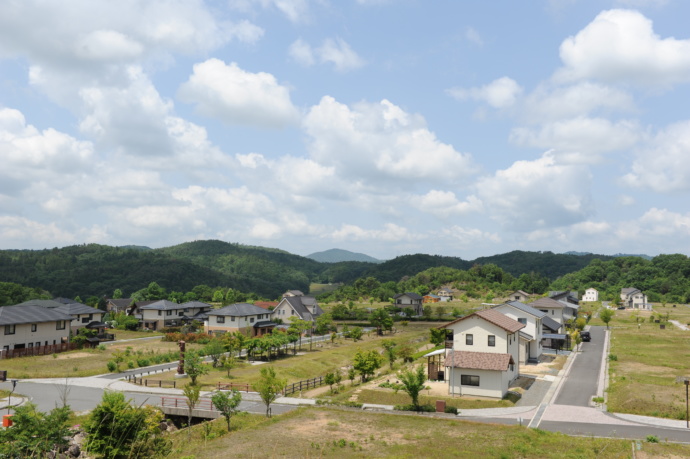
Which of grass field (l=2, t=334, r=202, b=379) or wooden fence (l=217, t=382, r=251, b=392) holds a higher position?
wooden fence (l=217, t=382, r=251, b=392)

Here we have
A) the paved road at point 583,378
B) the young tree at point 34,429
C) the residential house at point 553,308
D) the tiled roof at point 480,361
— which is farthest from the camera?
the residential house at point 553,308

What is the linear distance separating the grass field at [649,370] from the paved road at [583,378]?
4.93ft

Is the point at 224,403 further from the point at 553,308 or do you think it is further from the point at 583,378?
the point at 553,308

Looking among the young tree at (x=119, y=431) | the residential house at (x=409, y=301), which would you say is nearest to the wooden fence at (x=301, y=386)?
the young tree at (x=119, y=431)

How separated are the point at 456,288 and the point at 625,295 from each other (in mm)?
53263

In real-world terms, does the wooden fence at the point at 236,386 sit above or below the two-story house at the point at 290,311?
below

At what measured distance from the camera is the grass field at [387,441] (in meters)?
24.1

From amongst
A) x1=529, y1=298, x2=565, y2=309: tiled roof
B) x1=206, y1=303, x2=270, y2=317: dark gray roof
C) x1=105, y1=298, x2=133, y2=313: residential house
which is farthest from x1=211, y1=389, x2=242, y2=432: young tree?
x1=105, y1=298, x2=133, y2=313: residential house

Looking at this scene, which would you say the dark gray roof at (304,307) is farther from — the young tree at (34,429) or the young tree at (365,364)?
the young tree at (34,429)

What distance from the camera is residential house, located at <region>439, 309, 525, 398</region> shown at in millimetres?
38562

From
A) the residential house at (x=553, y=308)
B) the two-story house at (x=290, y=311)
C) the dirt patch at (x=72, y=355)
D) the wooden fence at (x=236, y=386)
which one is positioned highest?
the residential house at (x=553, y=308)

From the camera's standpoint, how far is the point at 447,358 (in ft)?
137

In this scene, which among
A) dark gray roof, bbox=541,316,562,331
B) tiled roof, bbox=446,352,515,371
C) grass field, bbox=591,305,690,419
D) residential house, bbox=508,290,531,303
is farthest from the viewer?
residential house, bbox=508,290,531,303

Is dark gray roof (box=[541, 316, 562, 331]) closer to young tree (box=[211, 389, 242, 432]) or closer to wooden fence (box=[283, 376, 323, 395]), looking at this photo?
wooden fence (box=[283, 376, 323, 395])
